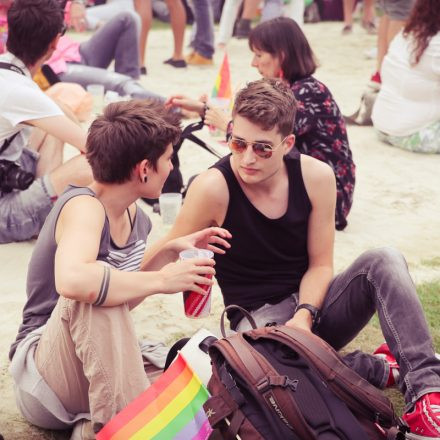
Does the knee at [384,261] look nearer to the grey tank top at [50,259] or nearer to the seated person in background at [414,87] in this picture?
the grey tank top at [50,259]

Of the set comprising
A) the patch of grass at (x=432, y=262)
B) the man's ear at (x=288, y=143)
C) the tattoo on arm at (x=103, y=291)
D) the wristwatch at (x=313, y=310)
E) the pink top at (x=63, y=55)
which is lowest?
the pink top at (x=63, y=55)

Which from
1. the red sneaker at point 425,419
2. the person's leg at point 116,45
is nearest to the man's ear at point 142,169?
the red sneaker at point 425,419

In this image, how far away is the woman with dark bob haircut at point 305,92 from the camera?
467 cm

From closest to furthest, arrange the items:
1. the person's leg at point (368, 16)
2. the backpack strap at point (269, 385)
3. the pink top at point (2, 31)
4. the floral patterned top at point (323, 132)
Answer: the backpack strap at point (269, 385) → the floral patterned top at point (323, 132) → the pink top at point (2, 31) → the person's leg at point (368, 16)

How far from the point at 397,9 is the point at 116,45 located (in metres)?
2.61

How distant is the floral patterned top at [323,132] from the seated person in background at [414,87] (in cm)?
189

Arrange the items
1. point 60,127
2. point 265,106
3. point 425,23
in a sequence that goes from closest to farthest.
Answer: point 265,106 < point 60,127 < point 425,23

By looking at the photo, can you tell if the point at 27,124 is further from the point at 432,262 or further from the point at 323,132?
the point at 432,262

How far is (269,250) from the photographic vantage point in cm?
339

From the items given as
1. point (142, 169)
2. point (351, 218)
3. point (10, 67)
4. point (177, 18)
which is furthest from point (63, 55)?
point (142, 169)

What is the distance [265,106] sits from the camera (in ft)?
10.7

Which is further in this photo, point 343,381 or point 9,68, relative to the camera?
point 9,68

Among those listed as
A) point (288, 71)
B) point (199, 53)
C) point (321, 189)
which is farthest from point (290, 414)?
point (199, 53)

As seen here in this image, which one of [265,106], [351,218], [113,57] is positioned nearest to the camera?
[265,106]
